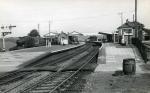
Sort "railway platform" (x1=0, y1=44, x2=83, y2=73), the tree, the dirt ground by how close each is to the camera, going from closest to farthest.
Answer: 1. the dirt ground
2. "railway platform" (x1=0, y1=44, x2=83, y2=73)
3. the tree

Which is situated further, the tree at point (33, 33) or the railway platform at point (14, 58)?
the tree at point (33, 33)

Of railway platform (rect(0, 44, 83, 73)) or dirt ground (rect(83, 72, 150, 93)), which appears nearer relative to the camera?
dirt ground (rect(83, 72, 150, 93))

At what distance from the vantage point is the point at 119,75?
23.1 meters

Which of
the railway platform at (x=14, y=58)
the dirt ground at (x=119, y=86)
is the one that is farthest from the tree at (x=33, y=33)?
the dirt ground at (x=119, y=86)

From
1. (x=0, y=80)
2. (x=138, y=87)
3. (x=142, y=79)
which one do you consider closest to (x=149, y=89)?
(x=138, y=87)

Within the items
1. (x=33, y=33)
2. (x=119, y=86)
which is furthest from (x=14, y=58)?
(x=33, y=33)

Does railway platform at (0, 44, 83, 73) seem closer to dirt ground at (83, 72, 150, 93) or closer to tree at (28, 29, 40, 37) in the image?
dirt ground at (83, 72, 150, 93)

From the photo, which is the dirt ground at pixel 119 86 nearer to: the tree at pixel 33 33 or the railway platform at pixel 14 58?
the railway platform at pixel 14 58

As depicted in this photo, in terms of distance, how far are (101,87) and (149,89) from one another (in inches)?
96.7

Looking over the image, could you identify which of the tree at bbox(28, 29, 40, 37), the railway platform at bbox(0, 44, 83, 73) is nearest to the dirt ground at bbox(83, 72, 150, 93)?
the railway platform at bbox(0, 44, 83, 73)

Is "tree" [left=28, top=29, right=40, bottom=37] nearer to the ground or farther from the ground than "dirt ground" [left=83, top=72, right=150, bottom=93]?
farther from the ground

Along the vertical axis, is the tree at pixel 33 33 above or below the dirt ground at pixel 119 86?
above

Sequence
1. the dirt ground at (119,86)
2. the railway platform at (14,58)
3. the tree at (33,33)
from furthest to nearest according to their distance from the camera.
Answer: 1. the tree at (33,33)
2. the railway platform at (14,58)
3. the dirt ground at (119,86)

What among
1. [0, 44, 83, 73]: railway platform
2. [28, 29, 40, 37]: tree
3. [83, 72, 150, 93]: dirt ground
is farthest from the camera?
[28, 29, 40, 37]: tree
